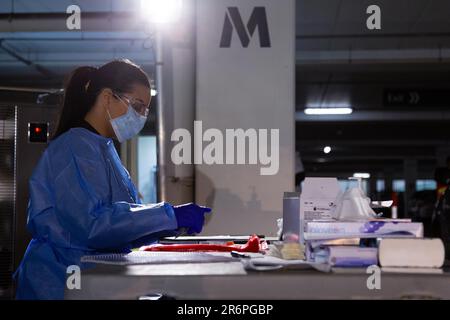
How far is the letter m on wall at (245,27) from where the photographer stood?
14.6 feet

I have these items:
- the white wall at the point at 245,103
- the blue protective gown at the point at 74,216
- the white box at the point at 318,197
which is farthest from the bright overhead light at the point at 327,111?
the blue protective gown at the point at 74,216

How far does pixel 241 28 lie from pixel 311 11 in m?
2.19

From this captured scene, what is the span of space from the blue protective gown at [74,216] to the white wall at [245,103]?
2.38 m

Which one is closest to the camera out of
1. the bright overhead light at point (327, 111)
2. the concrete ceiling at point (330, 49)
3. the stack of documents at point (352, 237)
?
the stack of documents at point (352, 237)

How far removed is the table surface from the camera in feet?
4.31

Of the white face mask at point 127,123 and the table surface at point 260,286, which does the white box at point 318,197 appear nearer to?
the white face mask at point 127,123

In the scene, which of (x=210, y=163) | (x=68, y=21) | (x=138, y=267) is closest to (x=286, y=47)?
(x=210, y=163)

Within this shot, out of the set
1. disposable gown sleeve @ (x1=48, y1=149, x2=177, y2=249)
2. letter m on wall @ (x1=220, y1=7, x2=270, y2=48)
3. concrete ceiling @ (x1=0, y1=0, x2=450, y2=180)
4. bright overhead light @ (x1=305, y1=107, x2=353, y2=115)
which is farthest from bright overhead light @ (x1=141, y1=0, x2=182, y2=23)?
bright overhead light @ (x1=305, y1=107, x2=353, y2=115)

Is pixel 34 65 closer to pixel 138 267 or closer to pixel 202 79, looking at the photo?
pixel 202 79

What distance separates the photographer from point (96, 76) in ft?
6.93

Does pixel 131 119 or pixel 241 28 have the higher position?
pixel 241 28

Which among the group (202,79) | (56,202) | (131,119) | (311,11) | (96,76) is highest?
(311,11)

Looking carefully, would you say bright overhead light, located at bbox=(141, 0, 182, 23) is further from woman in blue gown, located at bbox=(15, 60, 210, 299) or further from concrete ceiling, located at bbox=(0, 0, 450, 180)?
woman in blue gown, located at bbox=(15, 60, 210, 299)

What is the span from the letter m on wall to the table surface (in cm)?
331
